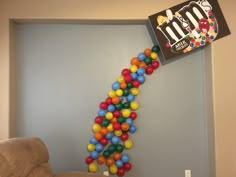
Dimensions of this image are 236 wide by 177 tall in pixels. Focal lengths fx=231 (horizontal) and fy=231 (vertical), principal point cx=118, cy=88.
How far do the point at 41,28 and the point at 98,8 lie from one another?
0.68 meters

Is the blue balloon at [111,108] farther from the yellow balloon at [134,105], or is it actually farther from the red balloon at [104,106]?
the yellow balloon at [134,105]

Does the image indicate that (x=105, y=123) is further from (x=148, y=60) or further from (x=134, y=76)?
(x=148, y=60)

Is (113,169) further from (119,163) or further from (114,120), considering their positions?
(114,120)

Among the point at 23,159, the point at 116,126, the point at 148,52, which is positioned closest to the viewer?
the point at 23,159

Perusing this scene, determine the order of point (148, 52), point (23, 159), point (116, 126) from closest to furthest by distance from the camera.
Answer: point (23, 159) < point (116, 126) < point (148, 52)

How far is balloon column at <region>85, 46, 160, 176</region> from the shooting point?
243cm

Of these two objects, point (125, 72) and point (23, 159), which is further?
point (125, 72)

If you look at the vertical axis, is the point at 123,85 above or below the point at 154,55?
below

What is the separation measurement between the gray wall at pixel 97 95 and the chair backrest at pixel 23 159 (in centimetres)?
75

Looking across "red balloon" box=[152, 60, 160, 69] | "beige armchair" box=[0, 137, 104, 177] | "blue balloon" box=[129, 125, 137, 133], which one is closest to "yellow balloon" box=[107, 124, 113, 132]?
"blue balloon" box=[129, 125, 137, 133]

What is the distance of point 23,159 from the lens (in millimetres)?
1535

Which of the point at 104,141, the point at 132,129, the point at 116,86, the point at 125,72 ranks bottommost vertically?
the point at 104,141

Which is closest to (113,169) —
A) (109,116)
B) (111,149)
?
(111,149)

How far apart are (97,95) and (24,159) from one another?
116 cm
